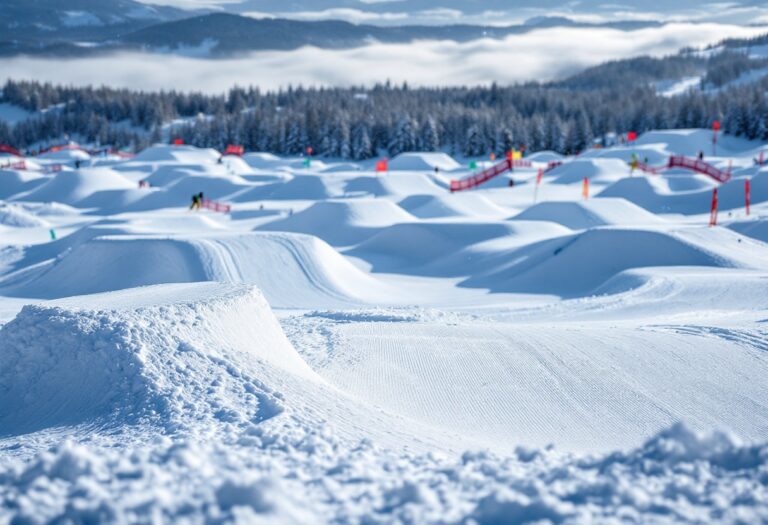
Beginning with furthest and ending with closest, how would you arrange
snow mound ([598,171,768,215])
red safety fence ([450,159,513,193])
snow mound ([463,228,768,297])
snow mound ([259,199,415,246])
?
red safety fence ([450,159,513,193]) < snow mound ([598,171,768,215]) < snow mound ([259,199,415,246]) < snow mound ([463,228,768,297])

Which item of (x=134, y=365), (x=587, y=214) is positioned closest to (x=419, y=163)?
(x=587, y=214)

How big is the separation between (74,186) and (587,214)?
36.7 meters

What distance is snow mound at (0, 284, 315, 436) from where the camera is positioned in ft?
22.9

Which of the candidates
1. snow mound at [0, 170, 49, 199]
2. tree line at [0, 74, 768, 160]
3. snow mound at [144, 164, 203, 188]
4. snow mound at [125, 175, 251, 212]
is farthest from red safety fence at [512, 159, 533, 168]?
snow mound at [0, 170, 49, 199]

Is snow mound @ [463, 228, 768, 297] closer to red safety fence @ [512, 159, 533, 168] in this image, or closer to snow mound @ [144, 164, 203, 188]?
snow mound @ [144, 164, 203, 188]

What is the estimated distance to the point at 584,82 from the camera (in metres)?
153

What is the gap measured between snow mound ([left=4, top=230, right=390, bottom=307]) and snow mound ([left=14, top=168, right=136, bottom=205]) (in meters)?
28.7

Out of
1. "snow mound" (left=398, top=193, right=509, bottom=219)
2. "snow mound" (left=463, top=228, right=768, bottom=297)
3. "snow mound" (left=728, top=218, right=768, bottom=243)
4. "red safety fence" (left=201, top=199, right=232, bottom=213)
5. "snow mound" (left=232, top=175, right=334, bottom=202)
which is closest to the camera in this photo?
"snow mound" (left=463, top=228, right=768, bottom=297)

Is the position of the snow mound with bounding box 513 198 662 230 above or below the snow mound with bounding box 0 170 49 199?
above

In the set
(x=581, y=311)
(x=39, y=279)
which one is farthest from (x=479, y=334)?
(x=39, y=279)

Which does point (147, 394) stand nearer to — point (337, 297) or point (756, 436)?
point (756, 436)

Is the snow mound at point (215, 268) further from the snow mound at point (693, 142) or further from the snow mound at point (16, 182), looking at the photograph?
the snow mound at point (693, 142)

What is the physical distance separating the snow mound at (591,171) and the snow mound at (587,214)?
19.1 meters

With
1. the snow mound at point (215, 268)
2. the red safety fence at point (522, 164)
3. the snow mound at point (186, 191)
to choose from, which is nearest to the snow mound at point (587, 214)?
the snow mound at point (215, 268)
